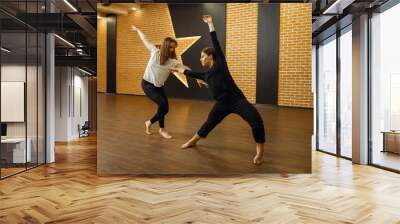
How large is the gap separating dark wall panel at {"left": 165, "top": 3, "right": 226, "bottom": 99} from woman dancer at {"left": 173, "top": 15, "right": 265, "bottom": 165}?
0.35 ft

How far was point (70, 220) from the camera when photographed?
3.51 m

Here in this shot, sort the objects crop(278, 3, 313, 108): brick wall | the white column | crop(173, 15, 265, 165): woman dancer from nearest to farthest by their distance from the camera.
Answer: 1. crop(173, 15, 265, 165): woman dancer
2. crop(278, 3, 313, 108): brick wall
3. the white column

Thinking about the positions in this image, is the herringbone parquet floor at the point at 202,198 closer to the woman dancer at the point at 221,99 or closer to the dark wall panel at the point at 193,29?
the woman dancer at the point at 221,99

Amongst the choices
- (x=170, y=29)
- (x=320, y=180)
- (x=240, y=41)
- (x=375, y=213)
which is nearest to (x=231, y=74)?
(x=240, y=41)

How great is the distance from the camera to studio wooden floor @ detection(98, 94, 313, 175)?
19.0 ft

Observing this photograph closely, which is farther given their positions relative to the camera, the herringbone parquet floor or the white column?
the white column

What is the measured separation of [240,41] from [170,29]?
1124 mm

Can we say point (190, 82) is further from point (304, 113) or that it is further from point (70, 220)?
point (70, 220)

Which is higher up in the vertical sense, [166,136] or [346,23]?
[346,23]

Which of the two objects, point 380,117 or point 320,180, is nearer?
point 320,180

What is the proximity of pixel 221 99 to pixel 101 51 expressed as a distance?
6.67 feet

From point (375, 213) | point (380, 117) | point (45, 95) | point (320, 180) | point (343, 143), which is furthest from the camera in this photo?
point (343, 143)

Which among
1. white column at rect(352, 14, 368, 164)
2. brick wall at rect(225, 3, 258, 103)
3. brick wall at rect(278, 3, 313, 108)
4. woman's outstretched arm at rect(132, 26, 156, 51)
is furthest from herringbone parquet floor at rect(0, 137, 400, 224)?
woman's outstretched arm at rect(132, 26, 156, 51)

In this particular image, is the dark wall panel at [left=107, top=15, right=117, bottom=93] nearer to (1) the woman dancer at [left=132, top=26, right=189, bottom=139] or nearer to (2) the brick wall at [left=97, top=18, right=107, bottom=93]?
(2) the brick wall at [left=97, top=18, right=107, bottom=93]
